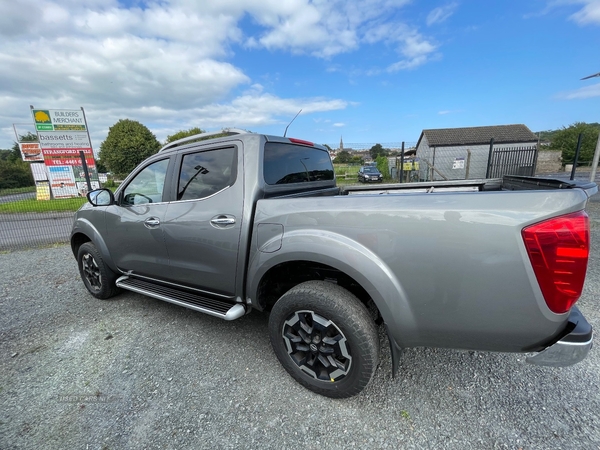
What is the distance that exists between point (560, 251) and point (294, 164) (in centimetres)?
207

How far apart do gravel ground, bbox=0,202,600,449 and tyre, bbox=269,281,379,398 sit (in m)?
0.17

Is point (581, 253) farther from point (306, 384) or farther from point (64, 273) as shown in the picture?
point (64, 273)

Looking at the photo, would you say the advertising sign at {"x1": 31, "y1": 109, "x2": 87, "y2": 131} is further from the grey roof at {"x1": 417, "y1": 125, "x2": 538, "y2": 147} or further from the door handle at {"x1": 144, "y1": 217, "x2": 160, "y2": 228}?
the grey roof at {"x1": 417, "y1": 125, "x2": 538, "y2": 147}

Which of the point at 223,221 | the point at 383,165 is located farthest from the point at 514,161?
the point at 223,221

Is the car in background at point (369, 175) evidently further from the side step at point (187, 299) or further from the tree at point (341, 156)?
the side step at point (187, 299)

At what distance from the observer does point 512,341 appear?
1.47m

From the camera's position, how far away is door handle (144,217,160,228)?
266 centimetres

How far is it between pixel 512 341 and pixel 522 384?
0.92 m

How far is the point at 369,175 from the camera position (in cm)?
1781

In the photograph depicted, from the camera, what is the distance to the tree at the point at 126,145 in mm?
27188

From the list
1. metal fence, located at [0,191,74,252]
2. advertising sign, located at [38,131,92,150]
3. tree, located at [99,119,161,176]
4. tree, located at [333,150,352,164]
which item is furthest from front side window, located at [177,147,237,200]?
tree, located at [99,119,161,176]

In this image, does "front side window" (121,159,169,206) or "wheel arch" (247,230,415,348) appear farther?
"front side window" (121,159,169,206)

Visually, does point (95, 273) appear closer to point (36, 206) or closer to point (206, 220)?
point (206, 220)

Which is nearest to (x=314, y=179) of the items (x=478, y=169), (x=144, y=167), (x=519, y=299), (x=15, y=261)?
(x=144, y=167)
